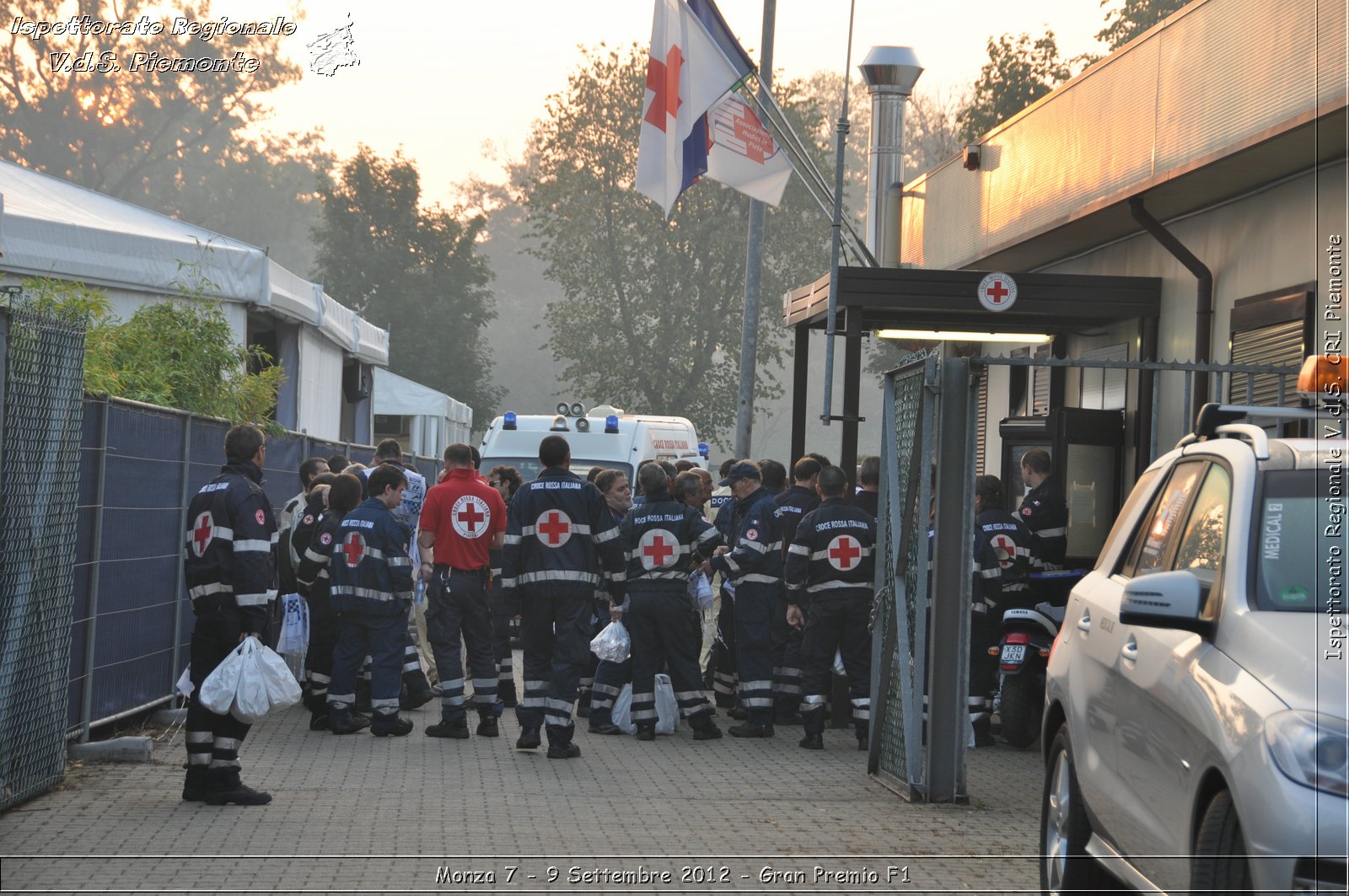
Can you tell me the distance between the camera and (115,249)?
596 inches

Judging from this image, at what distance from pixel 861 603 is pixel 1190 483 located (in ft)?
19.0

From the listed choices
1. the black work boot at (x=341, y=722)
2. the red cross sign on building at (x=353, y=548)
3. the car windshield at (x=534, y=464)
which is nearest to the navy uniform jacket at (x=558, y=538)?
the red cross sign on building at (x=353, y=548)

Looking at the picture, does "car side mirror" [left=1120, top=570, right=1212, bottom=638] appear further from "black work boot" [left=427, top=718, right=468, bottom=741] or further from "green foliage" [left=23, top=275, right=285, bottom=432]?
"green foliage" [left=23, top=275, right=285, bottom=432]

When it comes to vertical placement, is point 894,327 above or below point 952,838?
above

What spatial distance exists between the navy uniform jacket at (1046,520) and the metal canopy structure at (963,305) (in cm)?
163

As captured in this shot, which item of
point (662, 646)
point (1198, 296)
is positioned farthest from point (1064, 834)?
point (1198, 296)

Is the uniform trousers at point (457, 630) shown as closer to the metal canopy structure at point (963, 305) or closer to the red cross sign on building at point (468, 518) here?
the red cross sign on building at point (468, 518)

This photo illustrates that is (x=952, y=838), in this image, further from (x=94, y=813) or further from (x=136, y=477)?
(x=136, y=477)

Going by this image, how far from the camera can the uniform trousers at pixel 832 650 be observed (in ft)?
37.3

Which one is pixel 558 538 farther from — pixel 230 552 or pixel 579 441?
pixel 579 441

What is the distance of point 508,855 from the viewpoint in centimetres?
722

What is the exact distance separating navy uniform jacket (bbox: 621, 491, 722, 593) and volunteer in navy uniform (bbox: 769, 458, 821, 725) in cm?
81

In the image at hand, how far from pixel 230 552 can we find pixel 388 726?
3.53 meters

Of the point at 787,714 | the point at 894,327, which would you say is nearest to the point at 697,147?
the point at 894,327
